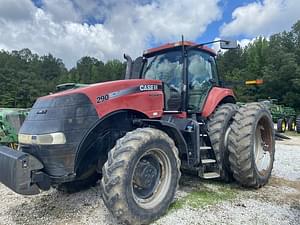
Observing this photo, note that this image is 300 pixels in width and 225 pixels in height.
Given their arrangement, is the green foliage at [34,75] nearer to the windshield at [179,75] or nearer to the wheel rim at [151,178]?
the windshield at [179,75]

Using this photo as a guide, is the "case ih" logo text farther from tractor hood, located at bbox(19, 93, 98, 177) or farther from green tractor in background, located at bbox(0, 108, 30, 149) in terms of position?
green tractor in background, located at bbox(0, 108, 30, 149)

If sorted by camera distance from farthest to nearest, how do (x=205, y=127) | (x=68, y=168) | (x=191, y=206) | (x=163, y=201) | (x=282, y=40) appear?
(x=282, y=40), (x=205, y=127), (x=191, y=206), (x=163, y=201), (x=68, y=168)

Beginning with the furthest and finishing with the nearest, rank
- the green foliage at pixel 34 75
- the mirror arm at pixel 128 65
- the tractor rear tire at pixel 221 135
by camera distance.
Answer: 1. the green foliage at pixel 34 75
2. the mirror arm at pixel 128 65
3. the tractor rear tire at pixel 221 135

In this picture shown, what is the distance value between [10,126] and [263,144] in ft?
24.7

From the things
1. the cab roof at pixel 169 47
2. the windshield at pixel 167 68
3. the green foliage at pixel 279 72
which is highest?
the green foliage at pixel 279 72

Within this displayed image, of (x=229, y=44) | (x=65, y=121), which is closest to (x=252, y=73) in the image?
(x=229, y=44)

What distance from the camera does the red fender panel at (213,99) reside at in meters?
4.97

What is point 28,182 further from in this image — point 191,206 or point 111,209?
point 191,206

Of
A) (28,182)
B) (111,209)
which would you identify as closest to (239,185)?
(111,209)

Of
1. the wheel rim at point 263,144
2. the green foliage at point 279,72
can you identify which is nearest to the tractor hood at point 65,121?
the wheel rim at point 263,144

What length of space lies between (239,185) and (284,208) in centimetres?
108

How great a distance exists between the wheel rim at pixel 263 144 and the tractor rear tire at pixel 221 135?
2.59 ft

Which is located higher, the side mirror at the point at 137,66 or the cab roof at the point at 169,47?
the cab roof at the point at 169,47

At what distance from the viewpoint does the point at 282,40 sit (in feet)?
145
